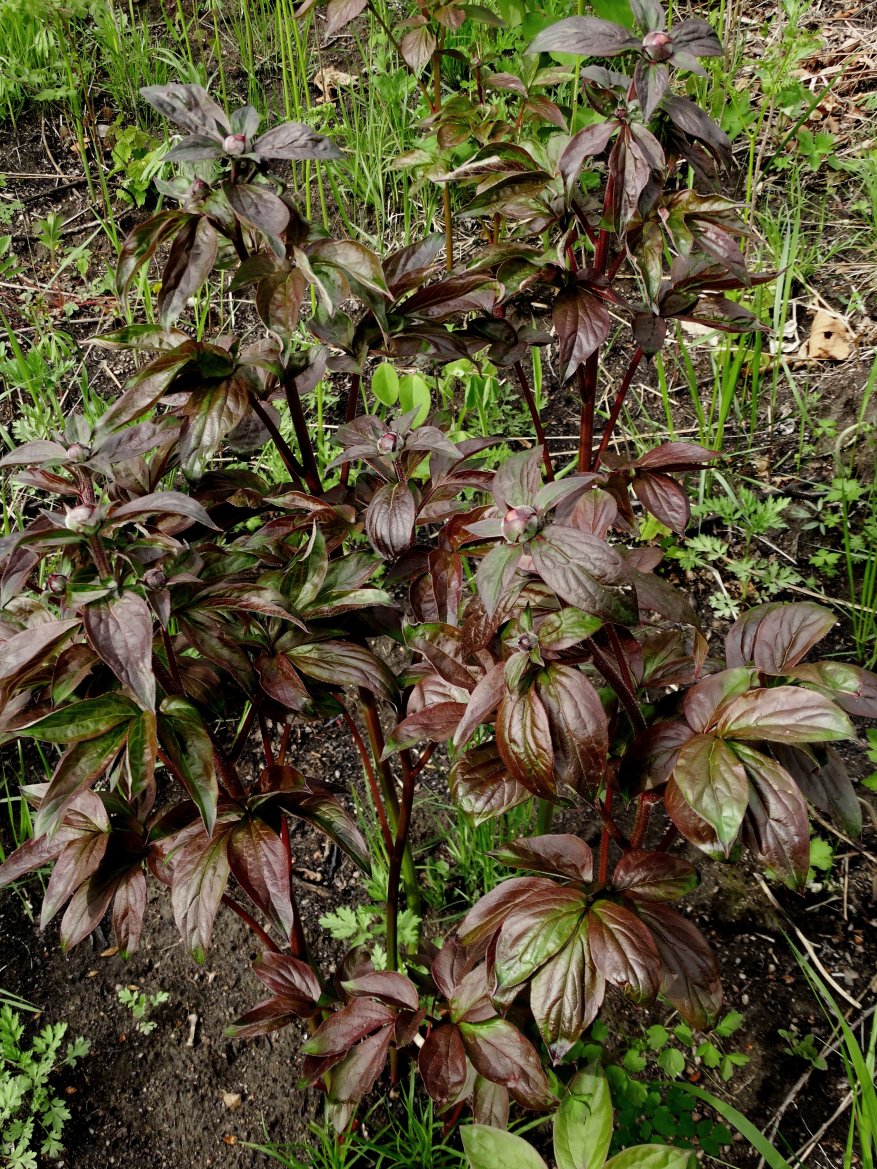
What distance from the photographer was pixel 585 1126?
3.65 feet

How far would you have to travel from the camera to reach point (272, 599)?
3.24ft

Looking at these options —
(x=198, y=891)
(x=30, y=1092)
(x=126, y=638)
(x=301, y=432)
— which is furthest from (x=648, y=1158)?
(x=30, y=1092)

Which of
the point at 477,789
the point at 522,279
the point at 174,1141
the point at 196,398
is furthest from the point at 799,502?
the point at 174,1141

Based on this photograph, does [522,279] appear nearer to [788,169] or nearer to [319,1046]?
[319,1046]

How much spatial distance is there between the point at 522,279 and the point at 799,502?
4.27ft

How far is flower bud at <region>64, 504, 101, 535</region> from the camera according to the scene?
852 millimetres

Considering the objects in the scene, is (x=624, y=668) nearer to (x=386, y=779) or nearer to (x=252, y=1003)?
(x=386, y=779)

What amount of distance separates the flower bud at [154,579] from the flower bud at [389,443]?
0.31 metres

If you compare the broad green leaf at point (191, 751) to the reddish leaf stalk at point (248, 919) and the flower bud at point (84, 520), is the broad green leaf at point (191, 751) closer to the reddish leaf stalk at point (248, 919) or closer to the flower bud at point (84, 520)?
the flower bud at point (84, 520)

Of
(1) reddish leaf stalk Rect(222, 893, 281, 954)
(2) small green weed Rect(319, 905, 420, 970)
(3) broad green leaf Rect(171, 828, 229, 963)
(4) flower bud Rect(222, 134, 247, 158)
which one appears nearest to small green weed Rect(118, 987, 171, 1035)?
(2) small green weed Rect(319, 905, 420, 970)

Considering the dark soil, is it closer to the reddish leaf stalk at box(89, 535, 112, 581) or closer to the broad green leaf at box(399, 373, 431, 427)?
the broad green leaf at box(399, 373, 431, 427)

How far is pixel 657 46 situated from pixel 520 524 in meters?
0.59

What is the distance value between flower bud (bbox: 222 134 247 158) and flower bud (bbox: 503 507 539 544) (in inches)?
18.3

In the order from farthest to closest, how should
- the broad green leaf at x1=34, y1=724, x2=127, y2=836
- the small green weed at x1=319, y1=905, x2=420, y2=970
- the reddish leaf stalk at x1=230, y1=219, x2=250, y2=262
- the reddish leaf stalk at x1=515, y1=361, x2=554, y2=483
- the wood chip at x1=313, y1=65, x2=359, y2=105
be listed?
the wood chip at x1=313, y1=65, x2=359, y2=105 → the small green weed at x1=319, y1=905, x2=420, y2=970 → the reddish leaf stalk at x1=515, y1=361, x2=554, y2=483 → the reddish leaf stalk at x1=230, y1=219, x2=250, y2=262 → the broad green leaf at x1=34, y1=724, x2=127, y2=836
